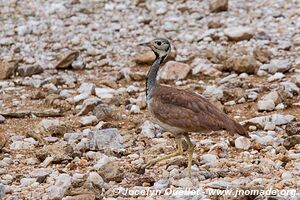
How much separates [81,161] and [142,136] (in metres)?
1.30

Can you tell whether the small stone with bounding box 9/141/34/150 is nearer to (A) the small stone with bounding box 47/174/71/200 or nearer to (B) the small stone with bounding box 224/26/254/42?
(A) the small stone with bounding box 47/174/71/200

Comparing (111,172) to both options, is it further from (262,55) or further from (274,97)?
(262,55)

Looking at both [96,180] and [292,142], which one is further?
[292,142]

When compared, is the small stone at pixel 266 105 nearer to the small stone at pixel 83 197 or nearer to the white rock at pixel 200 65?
the white rock at pixel 200 65

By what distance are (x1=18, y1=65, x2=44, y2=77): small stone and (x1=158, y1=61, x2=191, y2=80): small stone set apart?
2.08m

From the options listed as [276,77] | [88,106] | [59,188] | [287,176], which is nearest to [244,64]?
[276,77]

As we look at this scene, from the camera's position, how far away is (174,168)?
294 inches

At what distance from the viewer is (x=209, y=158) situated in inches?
303

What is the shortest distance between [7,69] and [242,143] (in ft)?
17.3

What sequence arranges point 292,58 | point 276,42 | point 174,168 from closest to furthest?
point 174,168
point 292,58
point 276,42

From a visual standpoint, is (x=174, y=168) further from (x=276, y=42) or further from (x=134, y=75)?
(x=276, y=42)

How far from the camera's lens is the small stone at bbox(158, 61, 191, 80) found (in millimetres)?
11766

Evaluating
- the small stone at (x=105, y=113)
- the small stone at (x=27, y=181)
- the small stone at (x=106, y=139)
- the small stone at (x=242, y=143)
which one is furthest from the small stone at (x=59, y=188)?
the small stone at (x=105, y=113)

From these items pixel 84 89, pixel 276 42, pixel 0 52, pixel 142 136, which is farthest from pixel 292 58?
pixel 0 52
